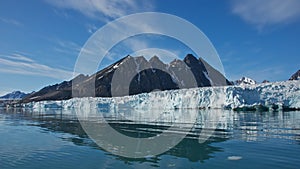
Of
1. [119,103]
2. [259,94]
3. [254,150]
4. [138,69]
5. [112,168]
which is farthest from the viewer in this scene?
Answer: [138,69]

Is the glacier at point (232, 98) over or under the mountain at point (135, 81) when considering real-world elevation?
under

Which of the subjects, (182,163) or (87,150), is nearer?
(182,163)

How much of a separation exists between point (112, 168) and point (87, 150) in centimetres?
361

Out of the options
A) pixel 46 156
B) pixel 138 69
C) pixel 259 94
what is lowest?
pixel 46 156

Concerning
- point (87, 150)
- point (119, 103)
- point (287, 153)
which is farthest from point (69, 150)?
point (119, 103)

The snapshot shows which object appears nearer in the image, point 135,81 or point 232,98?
point 232,98

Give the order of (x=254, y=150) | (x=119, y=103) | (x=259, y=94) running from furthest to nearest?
(x=119, y=103) → (x=259, y=94) → (x=254, y=150)

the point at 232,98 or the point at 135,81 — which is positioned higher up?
the point at 135,81

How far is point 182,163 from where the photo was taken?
9297 mm

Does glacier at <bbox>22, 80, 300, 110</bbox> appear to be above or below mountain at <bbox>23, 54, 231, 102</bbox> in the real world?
below

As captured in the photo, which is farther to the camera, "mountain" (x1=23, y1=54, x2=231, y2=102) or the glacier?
"mountain" (x1=23, y1=54, x2=231, y2=102)

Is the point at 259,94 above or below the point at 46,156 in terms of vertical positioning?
above

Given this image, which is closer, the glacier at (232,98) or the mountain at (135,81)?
the glacier at (232,98)

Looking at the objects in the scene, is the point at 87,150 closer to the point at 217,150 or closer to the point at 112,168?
the point at 112,168
